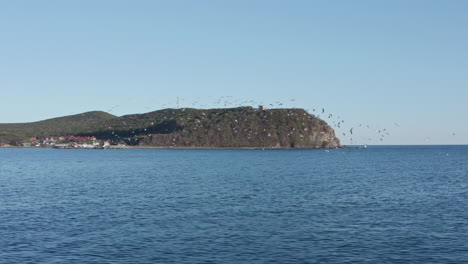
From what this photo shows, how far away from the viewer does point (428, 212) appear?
2190 inches

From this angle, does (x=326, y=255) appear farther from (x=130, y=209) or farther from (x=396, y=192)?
(x=396, y=192)

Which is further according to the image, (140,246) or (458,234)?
(458,234)

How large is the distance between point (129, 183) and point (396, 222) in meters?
57.8

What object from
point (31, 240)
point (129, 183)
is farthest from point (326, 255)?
point (129, 183)

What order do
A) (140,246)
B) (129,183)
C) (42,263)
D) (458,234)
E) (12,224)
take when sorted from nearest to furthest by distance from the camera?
(42,263) → (140,246) → (458,234) → (12,224) → (129,183)

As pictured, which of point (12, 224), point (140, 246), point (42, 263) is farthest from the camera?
point (12, 224)

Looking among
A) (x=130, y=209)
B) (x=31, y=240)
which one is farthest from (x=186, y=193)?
(x=31, y=240)

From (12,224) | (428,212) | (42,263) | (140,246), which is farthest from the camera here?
(428,212)

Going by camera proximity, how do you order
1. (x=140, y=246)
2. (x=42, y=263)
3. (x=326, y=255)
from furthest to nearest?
(x=140, y=246) → (x=326, y=255) → (x=42, y=263)

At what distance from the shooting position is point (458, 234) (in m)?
42.6

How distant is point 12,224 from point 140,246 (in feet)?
54.7

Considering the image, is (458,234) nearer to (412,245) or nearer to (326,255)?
(412,245)

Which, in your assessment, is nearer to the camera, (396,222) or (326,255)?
(326,255)

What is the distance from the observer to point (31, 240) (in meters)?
39.5
